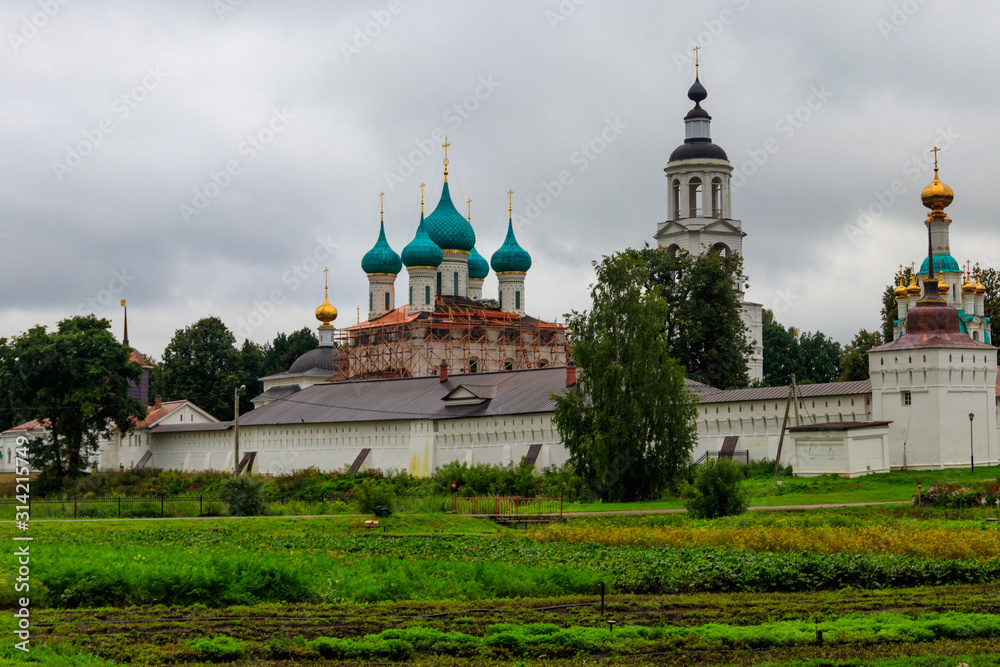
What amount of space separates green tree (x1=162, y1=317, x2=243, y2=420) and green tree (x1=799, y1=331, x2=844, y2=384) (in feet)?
114

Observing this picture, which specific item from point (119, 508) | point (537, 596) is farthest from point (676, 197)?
point (537, 596)

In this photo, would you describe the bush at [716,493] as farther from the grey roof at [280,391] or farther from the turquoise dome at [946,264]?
the grey roof at [280,391]

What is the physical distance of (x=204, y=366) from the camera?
263 feet

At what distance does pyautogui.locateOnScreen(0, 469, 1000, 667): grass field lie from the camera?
13.5 m

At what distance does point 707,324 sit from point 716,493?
87.5 ft

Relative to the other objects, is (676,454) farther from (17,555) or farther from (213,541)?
(17,555)

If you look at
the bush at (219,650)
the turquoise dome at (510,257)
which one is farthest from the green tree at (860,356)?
the bush at (219,650)

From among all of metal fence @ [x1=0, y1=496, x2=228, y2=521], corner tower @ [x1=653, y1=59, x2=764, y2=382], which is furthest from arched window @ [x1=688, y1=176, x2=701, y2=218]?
metal fence @ [x1=0, y1=496, x2=228, y2=521]

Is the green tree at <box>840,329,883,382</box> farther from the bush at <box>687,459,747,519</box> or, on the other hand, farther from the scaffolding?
the bush at <box>687,459,747,519</box>

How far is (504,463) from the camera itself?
46219 millimetres

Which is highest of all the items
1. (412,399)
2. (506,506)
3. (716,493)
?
(412,399)

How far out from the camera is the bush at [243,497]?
33.6m

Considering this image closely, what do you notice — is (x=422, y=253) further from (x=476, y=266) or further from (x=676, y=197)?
(x=676, y=197)

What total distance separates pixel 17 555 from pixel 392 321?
47.4 meters
